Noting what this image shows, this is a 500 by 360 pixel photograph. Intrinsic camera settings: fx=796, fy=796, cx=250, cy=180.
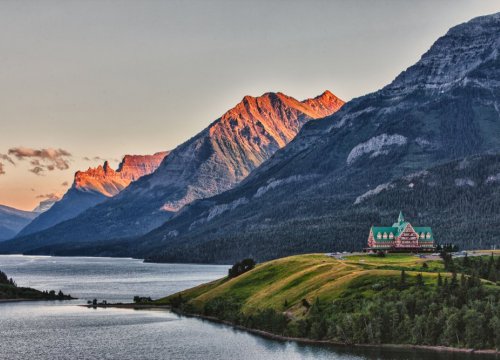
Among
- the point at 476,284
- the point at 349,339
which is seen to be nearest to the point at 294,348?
the point at 349,339

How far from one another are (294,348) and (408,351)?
995 inches

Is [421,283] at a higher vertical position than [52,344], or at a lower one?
higher

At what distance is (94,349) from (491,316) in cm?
8177

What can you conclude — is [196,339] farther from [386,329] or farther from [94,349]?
[386,329]

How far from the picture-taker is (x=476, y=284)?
16788cm

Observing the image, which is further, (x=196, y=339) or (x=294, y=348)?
(x=196, y=339)

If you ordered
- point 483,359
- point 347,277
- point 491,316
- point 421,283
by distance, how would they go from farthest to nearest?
point 347,277 < point 421,283 < point 491,316 < point 483,359

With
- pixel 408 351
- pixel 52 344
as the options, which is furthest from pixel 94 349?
pixel 408 351

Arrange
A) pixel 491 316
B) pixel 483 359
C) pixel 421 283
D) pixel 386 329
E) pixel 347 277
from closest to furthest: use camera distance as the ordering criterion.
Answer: pixel 483 359 < pixel 491 316 < pixel 386 329 < pixel 421 283 < pixel 347 277

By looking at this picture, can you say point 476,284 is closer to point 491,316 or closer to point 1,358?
point 491,316

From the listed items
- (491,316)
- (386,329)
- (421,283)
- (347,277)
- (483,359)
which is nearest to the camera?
(483,359)

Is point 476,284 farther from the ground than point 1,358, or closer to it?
A: farther from the ground

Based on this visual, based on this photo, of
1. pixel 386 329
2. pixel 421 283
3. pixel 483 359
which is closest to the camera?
pixel 483 359

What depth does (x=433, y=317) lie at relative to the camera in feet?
522
